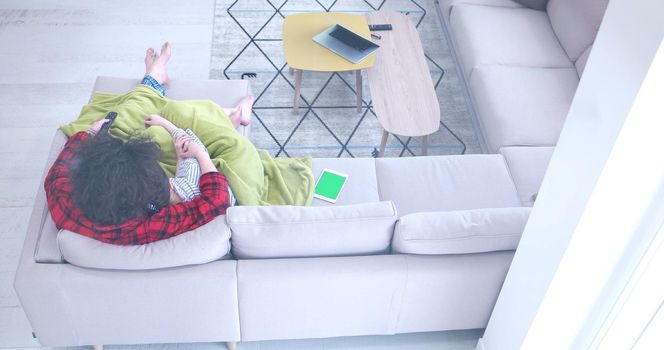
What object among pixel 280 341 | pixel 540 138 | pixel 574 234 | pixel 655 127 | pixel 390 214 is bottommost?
pixel 280 341

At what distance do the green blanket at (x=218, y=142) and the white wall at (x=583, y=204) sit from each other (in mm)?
957

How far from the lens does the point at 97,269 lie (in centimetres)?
193

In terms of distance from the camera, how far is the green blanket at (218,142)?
7.48 feet

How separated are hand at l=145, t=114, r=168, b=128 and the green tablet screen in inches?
27.4

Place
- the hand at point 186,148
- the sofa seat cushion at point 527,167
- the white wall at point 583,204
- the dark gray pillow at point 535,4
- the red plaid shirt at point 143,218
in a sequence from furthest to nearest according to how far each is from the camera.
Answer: the dark gray pillow at point 535,4 < the sofa seat cushion at point 527,167 < the hand at point 186,148 < the red plaid shirt at point 143,218 < the white wall at point 583,204

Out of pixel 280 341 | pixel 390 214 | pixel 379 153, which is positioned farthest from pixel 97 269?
pixel 379 153

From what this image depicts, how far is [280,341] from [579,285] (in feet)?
4.00

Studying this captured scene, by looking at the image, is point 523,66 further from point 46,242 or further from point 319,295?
point 46,242

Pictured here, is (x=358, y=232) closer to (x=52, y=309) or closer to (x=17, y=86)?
(x=52, y=309)

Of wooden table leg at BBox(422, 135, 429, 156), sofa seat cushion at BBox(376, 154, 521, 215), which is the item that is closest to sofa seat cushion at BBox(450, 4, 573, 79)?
wooden table leg at BBox(422, 135, 429, 156)

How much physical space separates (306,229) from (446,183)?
2.93 feet

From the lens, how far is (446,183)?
2.59 meters

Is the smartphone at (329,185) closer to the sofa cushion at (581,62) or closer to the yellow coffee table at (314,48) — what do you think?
the yellow coffee table at (314,48)

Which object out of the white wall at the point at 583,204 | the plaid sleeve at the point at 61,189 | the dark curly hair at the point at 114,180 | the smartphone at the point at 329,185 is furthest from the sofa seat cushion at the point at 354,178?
the plaid sleeve at the point at 61,189
